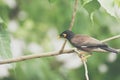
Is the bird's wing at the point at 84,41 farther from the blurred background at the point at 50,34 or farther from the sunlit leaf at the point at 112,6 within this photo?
the blurred background at the point at 50,34

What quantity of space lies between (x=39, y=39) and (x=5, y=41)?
3.78 m

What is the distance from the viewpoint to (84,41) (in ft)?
9.34

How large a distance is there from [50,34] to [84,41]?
3569 millimetres

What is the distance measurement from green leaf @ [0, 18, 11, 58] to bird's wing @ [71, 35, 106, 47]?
473 millimetres

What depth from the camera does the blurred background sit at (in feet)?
15.3

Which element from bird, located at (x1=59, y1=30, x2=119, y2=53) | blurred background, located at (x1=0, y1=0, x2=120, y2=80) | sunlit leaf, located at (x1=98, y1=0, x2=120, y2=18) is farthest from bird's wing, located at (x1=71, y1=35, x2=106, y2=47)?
blurred background, located at (x1=0, y1=0, x2=120, y2=80)

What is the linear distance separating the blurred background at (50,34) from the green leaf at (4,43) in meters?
1.83

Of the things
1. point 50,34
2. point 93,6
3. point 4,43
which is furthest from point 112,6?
point 50,34

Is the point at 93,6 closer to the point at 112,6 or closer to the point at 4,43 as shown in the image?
the point at 112,6

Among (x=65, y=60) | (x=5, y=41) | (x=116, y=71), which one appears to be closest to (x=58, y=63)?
(x=65, y=60)

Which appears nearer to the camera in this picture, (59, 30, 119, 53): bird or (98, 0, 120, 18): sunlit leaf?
(98, 0, 120, 18): sunlit leaf

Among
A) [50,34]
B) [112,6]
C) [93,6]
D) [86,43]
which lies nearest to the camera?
[112,6]

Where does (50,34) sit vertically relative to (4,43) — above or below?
below

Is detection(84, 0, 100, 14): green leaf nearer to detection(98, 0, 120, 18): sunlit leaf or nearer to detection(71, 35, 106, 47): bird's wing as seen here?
detection(98, 0, 120, 18): sunlit leaf
